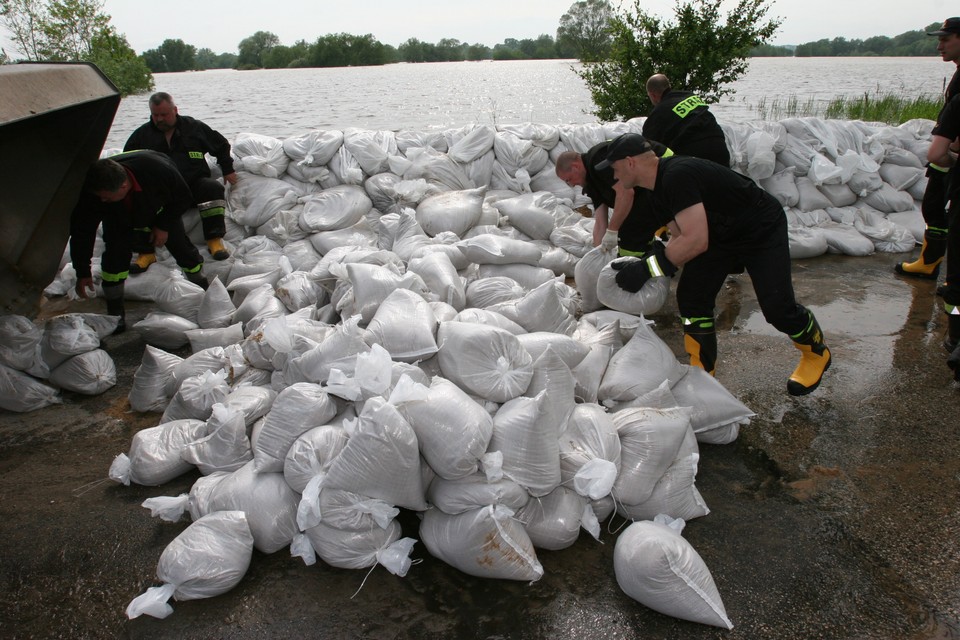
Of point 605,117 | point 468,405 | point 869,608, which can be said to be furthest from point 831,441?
point 605,117

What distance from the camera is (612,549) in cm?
208

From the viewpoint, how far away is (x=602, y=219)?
3.88 meters

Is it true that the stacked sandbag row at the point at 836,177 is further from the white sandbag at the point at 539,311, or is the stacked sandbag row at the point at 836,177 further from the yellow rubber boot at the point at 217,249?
the yellow rubber boot at the point at 217,249

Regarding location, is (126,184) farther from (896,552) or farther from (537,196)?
(896,552)

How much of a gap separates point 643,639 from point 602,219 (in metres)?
2.67

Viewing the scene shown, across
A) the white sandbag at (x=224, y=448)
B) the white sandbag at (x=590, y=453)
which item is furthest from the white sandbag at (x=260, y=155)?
the white sandbag at (x=590, y=453)

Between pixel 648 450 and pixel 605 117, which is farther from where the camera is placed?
pixel 605 117

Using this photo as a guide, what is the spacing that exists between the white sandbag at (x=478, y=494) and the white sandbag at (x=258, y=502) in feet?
1.69

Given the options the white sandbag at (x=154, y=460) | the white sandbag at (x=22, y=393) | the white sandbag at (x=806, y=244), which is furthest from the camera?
the white sandbag at (x=806, y=244)

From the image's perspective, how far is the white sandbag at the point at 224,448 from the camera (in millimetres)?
2354

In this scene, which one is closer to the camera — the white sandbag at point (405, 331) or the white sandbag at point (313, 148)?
the white sandbag at point (405, 331)

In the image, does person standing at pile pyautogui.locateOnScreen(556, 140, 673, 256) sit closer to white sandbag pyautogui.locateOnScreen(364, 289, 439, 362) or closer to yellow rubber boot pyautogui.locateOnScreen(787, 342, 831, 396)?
yellow rubber boot pyautogui.locateOnScreen(787, 342, 831, 396)

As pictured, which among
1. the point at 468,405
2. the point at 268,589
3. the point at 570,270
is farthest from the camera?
the point at 570,270

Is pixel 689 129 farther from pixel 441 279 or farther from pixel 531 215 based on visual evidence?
pixel 441 279
